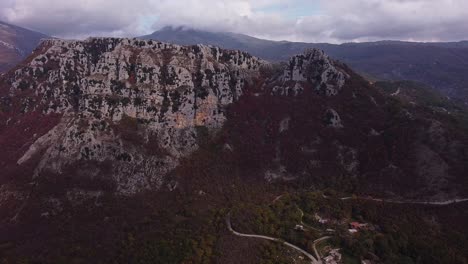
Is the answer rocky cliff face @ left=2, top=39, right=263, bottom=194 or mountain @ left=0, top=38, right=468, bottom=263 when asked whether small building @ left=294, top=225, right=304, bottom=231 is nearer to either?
mountain @ left=0, top=38, right=468, bottom=263

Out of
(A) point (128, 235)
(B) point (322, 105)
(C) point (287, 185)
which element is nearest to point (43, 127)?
(A) point (128, 235)

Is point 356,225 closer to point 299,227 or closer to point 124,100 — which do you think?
point 299,227

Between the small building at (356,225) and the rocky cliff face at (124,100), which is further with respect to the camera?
the rocky cliff face at (124,100)

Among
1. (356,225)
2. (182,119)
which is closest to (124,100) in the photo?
(182,119)

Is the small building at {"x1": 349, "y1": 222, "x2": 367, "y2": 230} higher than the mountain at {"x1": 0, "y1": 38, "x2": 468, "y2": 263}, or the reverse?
the mountain at {"x1": 0, "y1": 38, "x2": 468, "y2": 263}

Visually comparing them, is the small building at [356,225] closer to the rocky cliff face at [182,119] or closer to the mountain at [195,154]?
the mountain at [195,154]

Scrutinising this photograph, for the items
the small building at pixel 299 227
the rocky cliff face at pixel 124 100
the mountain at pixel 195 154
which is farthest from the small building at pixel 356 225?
the rocky cliff face at pixel 124 100

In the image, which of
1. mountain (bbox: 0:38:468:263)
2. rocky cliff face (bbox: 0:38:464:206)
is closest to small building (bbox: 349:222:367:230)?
mountain (bbox: 0:38:468:263)
